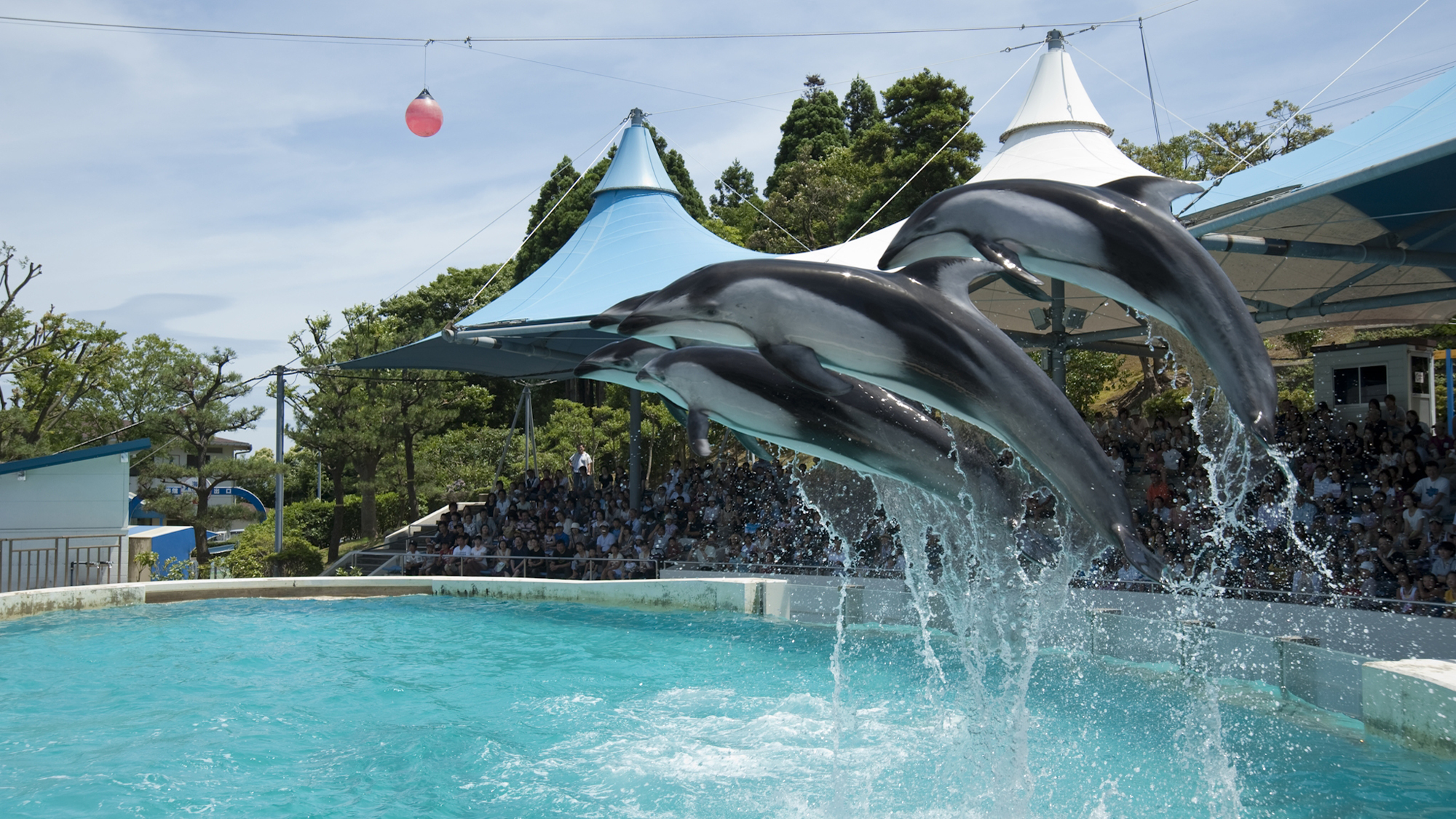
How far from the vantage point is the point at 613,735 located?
6957 millimetres

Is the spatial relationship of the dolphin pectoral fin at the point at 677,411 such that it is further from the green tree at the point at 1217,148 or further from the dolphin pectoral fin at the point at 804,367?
the green tree at the point at 1217,148

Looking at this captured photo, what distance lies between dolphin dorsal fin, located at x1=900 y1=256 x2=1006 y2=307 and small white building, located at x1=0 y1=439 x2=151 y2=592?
534 inches

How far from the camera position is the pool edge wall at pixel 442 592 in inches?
448

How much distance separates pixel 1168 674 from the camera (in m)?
8.20

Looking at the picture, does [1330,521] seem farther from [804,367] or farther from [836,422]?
[804,367]

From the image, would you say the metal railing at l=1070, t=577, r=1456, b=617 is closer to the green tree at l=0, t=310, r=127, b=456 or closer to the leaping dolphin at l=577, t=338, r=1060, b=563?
the leaping dolphin at l=577, t=338, r=1060, b=563

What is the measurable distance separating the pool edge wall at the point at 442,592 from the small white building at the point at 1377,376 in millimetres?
8184

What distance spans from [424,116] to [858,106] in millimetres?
28631

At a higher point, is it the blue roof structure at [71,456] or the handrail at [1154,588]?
the blue roof structure at [71,456]

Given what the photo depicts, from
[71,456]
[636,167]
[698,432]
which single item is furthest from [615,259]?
[698,432]

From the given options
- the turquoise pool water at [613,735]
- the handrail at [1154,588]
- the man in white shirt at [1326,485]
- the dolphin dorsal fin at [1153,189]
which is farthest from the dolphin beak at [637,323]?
the man in white shirt at [1326,485]

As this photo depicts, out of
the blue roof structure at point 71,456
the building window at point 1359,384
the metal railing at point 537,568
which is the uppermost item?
the building window at point 1359,384

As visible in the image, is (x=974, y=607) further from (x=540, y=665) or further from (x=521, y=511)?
(x=521, y=511)

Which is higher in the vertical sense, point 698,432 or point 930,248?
point 930,248
